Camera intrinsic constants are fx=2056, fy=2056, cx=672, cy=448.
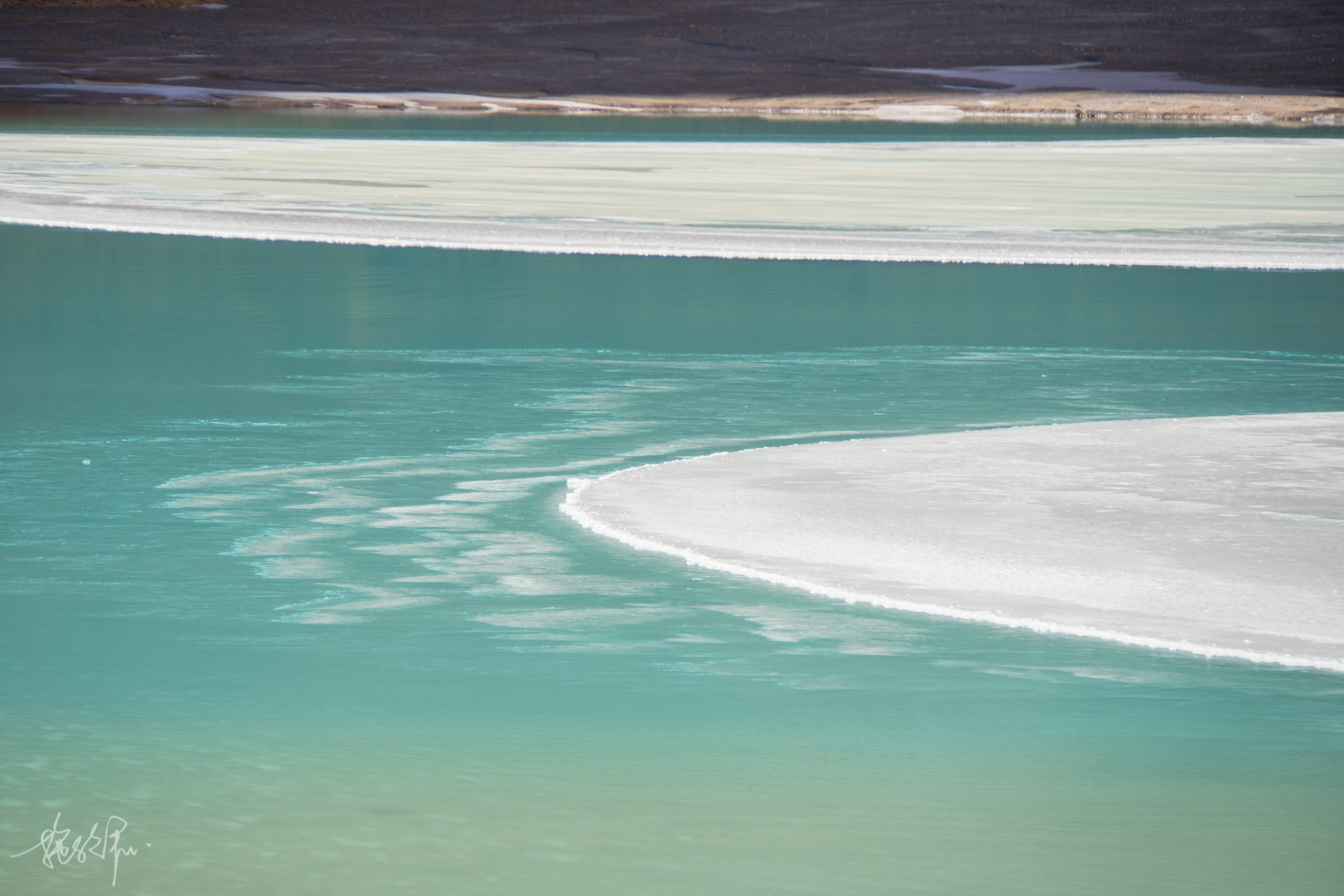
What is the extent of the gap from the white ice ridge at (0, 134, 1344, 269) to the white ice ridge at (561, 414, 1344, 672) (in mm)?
7252

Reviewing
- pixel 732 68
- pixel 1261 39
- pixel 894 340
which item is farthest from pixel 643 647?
pixel 1261 39

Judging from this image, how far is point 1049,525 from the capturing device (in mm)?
5082

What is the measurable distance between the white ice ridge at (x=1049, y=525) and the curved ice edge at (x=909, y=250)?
22.2ft

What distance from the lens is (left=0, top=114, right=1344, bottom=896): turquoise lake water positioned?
128 inches

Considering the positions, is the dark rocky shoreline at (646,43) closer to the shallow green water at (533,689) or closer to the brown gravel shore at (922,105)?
the brown gravel shore at (922,105)

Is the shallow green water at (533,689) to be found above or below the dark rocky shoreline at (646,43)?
below

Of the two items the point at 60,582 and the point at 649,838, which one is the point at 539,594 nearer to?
the point at 60,582

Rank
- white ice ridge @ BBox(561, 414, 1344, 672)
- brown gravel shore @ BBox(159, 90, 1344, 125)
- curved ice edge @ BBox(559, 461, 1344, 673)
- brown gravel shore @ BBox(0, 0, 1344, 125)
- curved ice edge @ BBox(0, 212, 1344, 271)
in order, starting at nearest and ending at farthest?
1. curved ice edge @ BBox(559, 461, 1344, 673)
2. white ice ridge @ BBox(561, 414, 1344, 672)
3. curved ice edge @ BBox(0, 212, 1344, 271)
4. brown gravel shore @ BBox(159, 90, 1344, 125)
5. brown gravel shore @ BBox(0, 0, 1344, 125)

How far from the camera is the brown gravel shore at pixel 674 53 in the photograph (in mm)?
54406
